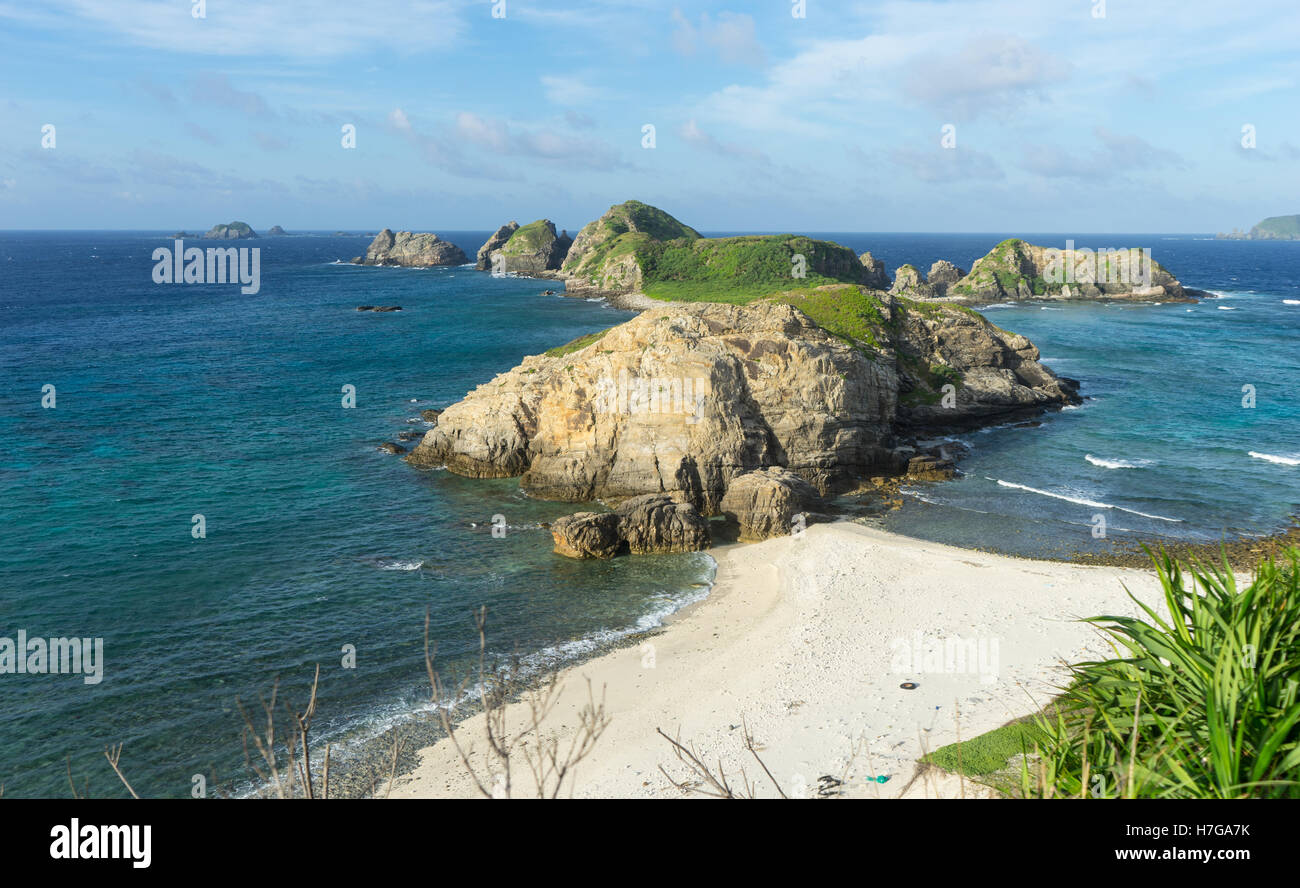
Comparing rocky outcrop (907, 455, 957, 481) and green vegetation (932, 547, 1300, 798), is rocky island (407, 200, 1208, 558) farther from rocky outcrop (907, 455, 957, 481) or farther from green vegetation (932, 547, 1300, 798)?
green vegetation (932, 547, 1300, 798)

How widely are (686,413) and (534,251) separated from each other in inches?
5511

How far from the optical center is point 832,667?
26.9 m

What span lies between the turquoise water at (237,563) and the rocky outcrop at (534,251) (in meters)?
100

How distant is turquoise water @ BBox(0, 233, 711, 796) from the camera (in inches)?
A: 971

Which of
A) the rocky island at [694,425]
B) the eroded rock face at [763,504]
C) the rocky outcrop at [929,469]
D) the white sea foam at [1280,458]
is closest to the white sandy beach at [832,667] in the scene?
the eroded rock face at [763,504]

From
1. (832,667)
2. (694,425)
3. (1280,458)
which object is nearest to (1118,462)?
(1280,458)

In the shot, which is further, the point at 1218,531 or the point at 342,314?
the point at 342,314

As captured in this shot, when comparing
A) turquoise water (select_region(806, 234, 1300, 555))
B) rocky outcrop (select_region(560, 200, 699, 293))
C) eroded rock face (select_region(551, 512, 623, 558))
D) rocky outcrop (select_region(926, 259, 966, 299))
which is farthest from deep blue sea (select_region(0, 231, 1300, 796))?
rocky outcrop (select_region(560, 200, 699, 293))
